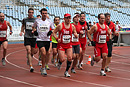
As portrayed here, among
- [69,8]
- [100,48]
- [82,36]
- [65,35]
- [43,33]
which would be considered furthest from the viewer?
[69,8]

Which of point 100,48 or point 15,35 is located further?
point 15,35

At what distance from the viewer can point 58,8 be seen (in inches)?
1743

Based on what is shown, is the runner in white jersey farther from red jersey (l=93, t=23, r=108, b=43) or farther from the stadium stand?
the stadium stand

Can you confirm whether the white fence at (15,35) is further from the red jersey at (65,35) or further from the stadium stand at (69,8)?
the red jersey at (65,35)

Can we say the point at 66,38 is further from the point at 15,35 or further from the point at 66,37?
the point at 15,35

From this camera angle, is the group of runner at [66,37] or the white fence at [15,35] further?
the white fence at [15,35]

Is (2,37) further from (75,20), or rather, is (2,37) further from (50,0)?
(50,0)

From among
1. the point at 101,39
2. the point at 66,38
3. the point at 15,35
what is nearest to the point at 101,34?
the point at 101,39

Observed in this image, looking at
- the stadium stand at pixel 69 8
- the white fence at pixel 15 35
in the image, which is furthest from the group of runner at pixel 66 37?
the stadium stand at pixel 69 8

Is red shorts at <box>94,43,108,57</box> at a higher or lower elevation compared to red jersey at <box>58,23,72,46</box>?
lower

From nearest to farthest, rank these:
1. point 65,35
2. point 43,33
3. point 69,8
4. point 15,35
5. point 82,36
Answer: point 65,35
point 43,33
point 82,36
point 15,35
point 69,8

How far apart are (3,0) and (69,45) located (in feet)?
107

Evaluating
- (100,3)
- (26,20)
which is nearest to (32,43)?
(26,20)

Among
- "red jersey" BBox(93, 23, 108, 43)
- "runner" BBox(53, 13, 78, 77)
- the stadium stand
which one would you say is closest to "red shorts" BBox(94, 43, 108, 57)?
"red jersey" BBox(93, 23, 108, 43)
